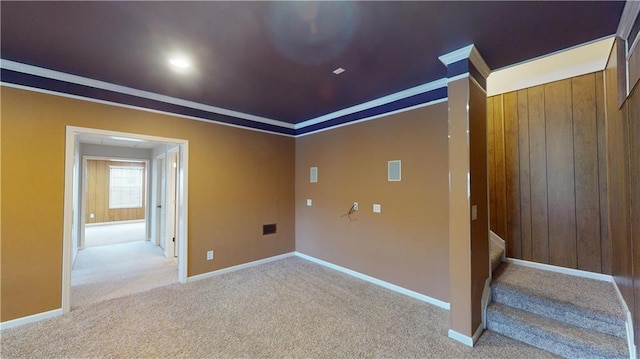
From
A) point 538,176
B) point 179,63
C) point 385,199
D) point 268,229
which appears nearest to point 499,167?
point 538,176

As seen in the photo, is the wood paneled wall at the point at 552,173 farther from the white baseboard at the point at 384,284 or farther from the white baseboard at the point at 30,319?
the white baseboard at the point at 30,319

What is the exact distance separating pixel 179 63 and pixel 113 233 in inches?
280

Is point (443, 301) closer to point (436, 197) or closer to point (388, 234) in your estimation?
point (388, 234)

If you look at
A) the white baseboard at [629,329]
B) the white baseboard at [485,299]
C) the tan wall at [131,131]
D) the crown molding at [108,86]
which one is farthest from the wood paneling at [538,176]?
the crown molding at [108,86]

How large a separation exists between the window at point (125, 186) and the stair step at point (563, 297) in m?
10.9

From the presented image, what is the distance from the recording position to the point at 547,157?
9.98ft

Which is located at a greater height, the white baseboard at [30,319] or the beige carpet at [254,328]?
the white baseboard at [30,319]

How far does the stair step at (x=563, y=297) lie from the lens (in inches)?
83.1

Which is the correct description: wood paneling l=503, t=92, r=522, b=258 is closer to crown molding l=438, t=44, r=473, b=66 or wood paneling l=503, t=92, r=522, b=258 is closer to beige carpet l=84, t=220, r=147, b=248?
crown molding l=438, t=44, r=473, b=66

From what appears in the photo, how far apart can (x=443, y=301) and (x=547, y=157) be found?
2132mm

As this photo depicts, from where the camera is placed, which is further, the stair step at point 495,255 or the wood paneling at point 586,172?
the stair step at point 495,255

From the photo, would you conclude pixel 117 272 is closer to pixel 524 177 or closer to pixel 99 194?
pixel 524 177

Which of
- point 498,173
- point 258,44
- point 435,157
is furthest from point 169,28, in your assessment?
point 498,173

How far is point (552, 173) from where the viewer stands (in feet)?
9.87
